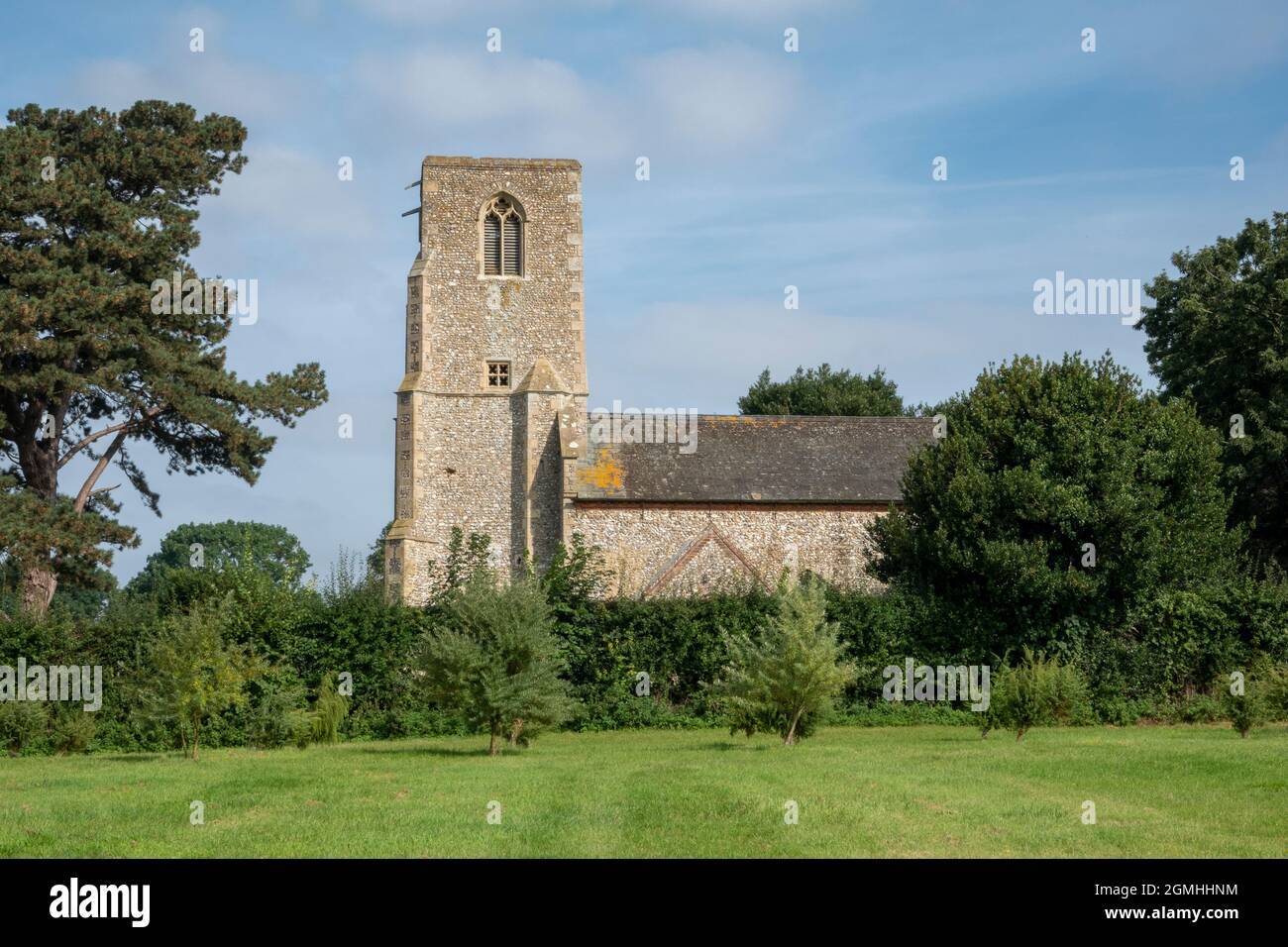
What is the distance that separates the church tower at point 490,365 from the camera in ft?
151

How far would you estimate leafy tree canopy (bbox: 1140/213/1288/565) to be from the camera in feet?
127

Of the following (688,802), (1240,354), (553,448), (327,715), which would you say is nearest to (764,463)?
(553,448)

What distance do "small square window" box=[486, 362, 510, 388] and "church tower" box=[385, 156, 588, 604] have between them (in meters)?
0.03

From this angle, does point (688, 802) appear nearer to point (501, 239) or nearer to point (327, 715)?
point (327, 715)

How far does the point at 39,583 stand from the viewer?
36.0 meters

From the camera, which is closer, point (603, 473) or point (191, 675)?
point (191, 675)

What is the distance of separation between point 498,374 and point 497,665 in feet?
87.5

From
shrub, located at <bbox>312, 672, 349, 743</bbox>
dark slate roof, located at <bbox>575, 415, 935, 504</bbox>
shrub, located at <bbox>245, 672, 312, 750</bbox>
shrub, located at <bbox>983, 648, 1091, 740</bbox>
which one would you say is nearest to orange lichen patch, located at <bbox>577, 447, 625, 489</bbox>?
dark slate roof, located at <bbox>575, 415, 935, 504</bbox>

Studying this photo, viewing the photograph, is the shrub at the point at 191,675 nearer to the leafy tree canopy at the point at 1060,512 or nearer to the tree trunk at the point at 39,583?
the tree trunk at the point at 39,583

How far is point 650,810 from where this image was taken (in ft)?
46.0

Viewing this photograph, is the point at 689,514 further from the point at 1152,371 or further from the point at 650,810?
the point at 650,810

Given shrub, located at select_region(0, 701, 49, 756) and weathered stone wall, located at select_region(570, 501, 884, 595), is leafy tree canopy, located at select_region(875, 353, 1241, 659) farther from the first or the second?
shrub, located at select_region(0, 701, 49, 756)

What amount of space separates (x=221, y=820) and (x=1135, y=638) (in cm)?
2233

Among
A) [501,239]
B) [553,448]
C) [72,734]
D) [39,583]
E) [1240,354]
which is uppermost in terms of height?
[501,239]
